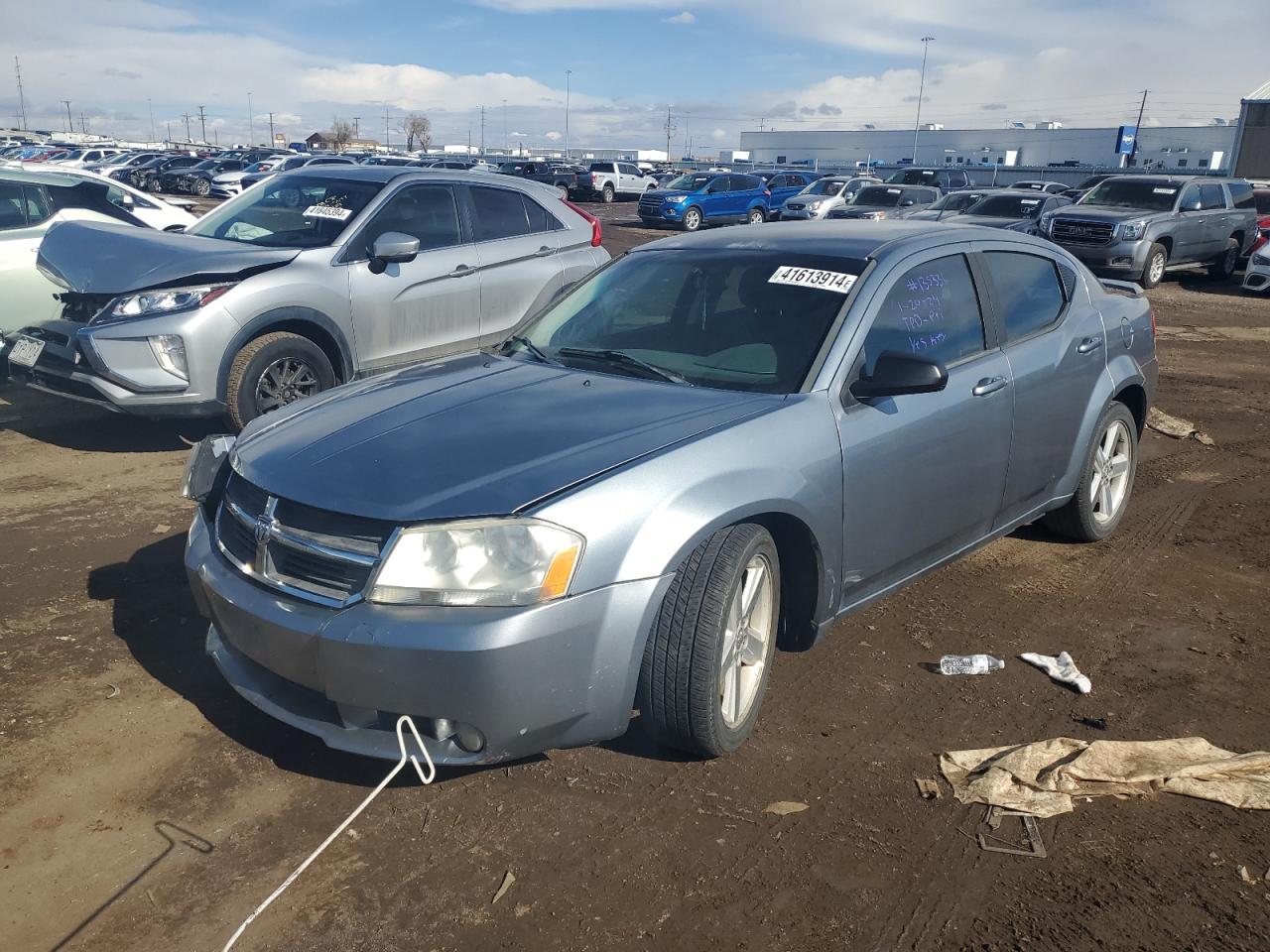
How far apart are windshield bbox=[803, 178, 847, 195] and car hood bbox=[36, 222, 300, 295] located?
2585 centimetres

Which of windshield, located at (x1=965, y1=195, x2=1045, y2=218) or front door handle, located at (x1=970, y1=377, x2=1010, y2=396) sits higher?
front door handle, located at (x1=970, y1=377, x2=1010, y2=396)

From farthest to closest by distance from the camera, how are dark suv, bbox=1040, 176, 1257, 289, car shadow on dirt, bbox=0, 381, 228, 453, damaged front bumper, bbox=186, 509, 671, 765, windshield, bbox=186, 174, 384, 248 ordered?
1. dark suv, bbox=1040, 176, 1257, 289
2. windshield, bbox=186, 174, 384, 248
3. car shadow on dirt, bbox=0, 381, 228, 453
4. damaged front bumper, bbox=186, 509, 671, 765

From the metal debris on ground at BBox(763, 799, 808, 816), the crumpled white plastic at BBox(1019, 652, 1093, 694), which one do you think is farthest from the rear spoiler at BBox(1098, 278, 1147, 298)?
the metal debris on ground at BBox(763, 799, 808, 816)

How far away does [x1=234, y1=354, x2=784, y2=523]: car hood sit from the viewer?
9.70ft

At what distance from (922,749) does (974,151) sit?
317 feet

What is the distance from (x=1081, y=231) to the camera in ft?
57.4

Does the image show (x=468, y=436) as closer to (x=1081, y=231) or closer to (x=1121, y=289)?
(x=1121, y=289)

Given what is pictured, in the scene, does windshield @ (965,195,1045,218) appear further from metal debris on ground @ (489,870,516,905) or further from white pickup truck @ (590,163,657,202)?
white pickup truck @ (590,163,657,202)

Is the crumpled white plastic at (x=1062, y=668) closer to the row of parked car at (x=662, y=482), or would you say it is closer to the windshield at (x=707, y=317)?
the row of parked car at (x=662, y=482)

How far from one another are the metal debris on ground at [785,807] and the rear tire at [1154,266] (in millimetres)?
16551

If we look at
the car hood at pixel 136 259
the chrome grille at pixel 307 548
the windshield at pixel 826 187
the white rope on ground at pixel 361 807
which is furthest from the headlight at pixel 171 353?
the windshield at pixel 826 187

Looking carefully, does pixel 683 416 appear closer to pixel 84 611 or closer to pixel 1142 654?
pixel 1142 654

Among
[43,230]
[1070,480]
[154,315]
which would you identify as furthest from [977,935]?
[43,230]

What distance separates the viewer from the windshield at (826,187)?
30.8 m
